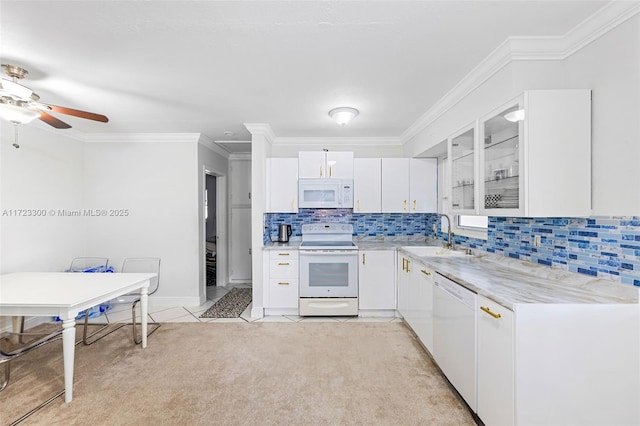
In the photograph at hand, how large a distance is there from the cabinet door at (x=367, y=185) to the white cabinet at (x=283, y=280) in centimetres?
111

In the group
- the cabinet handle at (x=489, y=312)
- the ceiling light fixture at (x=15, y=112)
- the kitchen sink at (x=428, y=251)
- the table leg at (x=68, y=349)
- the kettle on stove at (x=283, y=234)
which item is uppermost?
the ceiling light fixture at (x=15, y=112)

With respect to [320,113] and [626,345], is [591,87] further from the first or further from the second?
[320,113]

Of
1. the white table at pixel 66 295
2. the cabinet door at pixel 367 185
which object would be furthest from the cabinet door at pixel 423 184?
the white table at pixel 66 295

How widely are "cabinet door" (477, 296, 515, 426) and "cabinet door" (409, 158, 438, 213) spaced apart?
225 centimetres

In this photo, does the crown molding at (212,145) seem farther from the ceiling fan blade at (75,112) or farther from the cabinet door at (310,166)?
the ceiling fan blade at (75,112)

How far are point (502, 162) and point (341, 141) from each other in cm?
248

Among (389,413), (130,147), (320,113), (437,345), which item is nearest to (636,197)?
(437,345)

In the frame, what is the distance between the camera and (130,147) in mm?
3969

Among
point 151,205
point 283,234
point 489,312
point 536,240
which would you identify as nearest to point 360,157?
point 283,234

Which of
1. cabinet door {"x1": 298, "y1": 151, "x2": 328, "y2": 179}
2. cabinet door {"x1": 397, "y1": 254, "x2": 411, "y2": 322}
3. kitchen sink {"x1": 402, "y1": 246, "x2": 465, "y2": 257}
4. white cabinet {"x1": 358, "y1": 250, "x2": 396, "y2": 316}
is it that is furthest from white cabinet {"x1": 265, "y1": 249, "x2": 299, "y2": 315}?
kitchen sink {"x1": 402, "y1": 246, "x2": 465, "y2": 257}

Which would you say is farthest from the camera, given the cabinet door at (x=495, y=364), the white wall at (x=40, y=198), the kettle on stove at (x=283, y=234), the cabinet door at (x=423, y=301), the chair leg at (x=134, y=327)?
the kettle on stove at (x=283, y=234)

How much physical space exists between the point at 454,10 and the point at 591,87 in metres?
0.95

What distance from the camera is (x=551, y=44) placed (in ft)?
5.75

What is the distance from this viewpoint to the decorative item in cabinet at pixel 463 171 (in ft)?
7.26
